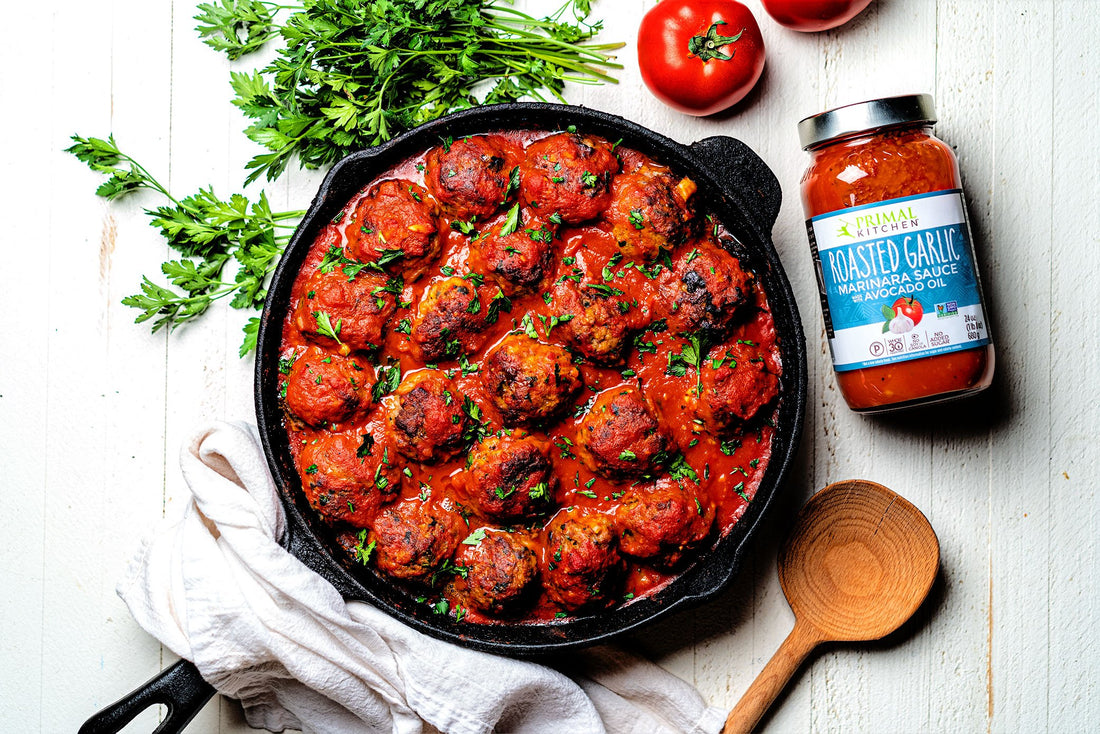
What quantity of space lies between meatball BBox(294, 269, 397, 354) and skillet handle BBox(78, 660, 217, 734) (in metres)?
1.07

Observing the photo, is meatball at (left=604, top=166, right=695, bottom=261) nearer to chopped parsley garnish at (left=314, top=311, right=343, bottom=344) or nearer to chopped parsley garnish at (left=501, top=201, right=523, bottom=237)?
chopped parsley garnish at (left=501, top=201, right=523, bottom=237)

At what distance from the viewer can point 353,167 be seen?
233cm

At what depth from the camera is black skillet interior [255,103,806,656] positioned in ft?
7.52

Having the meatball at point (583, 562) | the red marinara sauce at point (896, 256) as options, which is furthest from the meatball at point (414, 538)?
the red marinara sauce at point (896, 256)

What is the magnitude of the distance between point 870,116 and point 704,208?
0.50 m

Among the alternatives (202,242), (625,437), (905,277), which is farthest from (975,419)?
(202,242)

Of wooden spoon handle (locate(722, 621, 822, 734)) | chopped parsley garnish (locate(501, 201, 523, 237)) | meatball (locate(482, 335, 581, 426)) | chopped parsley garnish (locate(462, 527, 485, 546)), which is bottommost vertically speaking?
wooden spoon handle (locate(722, 621, 822, 734))

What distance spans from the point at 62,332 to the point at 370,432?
1.26 m

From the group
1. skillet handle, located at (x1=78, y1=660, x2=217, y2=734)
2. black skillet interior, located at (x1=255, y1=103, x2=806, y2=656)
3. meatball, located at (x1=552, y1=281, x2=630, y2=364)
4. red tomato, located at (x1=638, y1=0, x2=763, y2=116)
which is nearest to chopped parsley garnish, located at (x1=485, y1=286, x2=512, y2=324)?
meatball, located at (x1=552, y1=281, x2=630, y2=364)

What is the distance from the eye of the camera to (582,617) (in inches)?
93.7

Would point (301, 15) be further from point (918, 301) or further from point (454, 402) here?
point (918, 301)

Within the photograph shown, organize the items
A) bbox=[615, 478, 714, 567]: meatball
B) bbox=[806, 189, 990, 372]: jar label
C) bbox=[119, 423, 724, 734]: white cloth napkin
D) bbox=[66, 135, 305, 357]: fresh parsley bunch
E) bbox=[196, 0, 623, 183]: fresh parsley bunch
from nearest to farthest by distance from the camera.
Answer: bbox=[806, 189, 990, 372]: jar label
bbox=[615, 478, 714, 567]: meatball
bbox=[119, 423, 724, 734]: white cloth napkin
bbox=[196, 0, 623, 183]: fresh parsley bunch
bbox=[66, 135, 305, 357]: fresh parsley bunch

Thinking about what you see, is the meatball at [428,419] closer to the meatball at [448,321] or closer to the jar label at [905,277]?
the meatball at [448,321]

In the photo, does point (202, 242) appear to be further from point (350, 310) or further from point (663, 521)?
point (663, 521)
